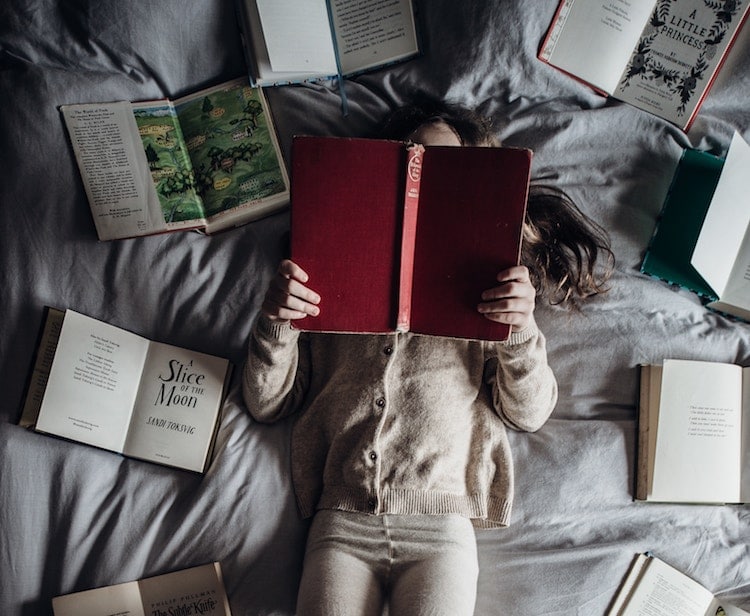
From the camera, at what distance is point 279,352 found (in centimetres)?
98

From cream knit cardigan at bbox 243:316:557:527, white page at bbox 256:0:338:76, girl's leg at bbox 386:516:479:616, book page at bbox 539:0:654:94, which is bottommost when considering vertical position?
girl's leg at bbox 386:516:479:616

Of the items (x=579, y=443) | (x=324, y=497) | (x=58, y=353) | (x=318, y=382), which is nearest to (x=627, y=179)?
(x=579, y=443)

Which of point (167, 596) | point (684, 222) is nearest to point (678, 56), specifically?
point (684, 222)

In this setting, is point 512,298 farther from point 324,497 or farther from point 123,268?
point 123,268

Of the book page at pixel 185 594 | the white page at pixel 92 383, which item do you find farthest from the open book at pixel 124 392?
the book page at pixel 185 594

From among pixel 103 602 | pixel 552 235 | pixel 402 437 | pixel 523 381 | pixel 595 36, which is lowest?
pixel 103 602

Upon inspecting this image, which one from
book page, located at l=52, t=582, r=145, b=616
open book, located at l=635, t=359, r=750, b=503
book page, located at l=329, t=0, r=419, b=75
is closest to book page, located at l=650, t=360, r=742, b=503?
open book, located at l=635, t=359, r=750, b=503

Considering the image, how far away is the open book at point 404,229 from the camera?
0.81 m

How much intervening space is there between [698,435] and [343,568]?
64cm

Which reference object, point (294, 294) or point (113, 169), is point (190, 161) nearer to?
point (113, 169)

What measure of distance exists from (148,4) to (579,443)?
3.47 feet

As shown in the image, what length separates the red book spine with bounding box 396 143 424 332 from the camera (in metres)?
0.81

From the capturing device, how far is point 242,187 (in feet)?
3.83

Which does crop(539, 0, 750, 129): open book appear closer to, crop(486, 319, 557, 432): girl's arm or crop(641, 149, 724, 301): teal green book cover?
crop(641, 149, 724, 301): teal green book cover
